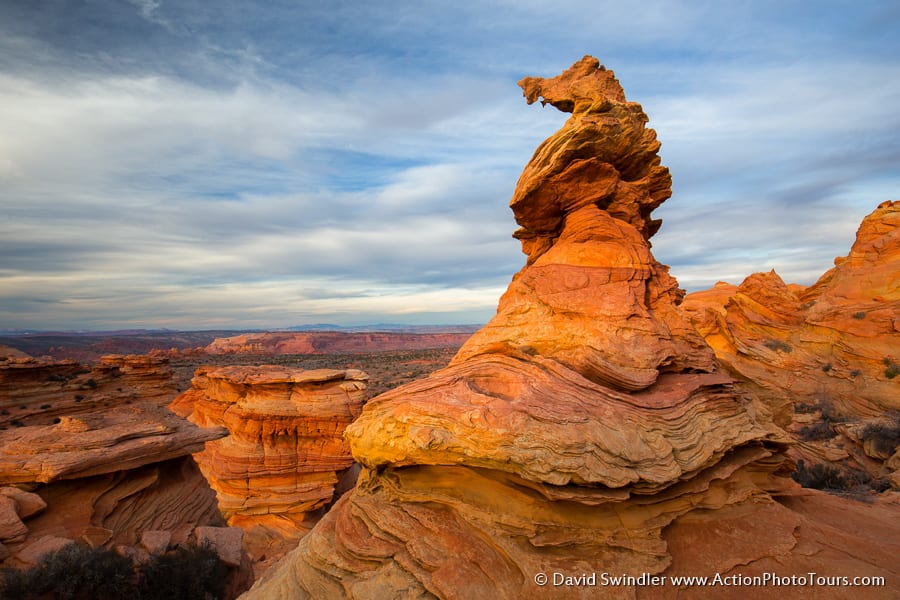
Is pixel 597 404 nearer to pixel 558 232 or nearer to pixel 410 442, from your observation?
pixel 410 442

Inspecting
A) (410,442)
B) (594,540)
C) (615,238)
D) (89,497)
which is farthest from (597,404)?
(89,497)

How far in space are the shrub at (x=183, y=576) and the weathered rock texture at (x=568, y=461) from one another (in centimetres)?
267

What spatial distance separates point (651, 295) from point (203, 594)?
11.0 metres

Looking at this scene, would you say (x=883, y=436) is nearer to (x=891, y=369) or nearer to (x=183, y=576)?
(x=891, y=369)

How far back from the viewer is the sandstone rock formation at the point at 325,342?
12838 centimetres

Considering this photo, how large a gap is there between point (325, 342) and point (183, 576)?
145178mm

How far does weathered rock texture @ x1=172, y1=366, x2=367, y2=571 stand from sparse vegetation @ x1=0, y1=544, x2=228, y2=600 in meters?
6.94

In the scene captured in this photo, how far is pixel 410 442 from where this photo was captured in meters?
5.93

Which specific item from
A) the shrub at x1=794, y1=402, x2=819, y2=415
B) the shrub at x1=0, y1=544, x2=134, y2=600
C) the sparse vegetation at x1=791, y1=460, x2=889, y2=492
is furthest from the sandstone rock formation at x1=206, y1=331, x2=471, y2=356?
the shrub at x1=0, y1=544, x2=134, y2=600

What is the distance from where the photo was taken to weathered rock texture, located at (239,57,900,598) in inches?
214

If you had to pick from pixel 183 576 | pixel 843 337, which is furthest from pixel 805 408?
pixel 183 576

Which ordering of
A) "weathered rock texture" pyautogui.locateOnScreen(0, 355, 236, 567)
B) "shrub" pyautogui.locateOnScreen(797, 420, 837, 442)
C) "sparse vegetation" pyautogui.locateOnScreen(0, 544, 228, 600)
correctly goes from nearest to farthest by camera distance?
"sparse vegetation" pyautogui.locateOnScreen(0, 544, 228, 600)
"weathered rock texture" pyautogui.locateOnScreen(0, 355, 236, 567)
"shrub" pyautogui.locateOnScreen(797, 420, 837, 442)

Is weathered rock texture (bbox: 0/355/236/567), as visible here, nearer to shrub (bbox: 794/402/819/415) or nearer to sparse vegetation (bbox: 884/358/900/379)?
shrub (bbox: 794/402/819/415)

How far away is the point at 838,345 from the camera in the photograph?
78.1 feet
